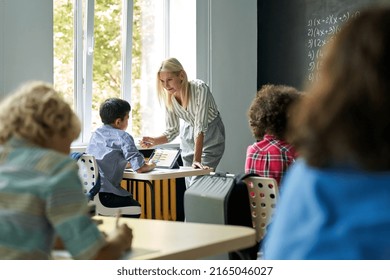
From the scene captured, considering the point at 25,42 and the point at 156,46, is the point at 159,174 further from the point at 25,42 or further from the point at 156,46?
the point at 156,46

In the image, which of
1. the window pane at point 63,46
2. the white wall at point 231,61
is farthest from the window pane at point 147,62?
the window pane at point 63,46

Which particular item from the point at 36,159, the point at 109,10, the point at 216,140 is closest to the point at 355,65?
the point at 36,159

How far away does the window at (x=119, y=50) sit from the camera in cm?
537

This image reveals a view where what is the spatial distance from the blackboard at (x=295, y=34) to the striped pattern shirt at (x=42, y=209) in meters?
4.69

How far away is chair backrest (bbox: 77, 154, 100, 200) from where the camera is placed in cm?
407

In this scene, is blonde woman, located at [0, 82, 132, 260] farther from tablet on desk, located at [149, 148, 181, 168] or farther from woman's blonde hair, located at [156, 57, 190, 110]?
woman's blonde hair, located at [156, 57, 190, 110]

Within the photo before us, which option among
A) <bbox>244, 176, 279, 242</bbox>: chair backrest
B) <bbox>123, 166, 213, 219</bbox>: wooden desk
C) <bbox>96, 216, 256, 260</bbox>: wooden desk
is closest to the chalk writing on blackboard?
<bbox>123, 166, 213, 219</bbox>: wooden desk

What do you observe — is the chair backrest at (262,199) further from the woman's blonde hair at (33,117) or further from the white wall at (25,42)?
the white wall at (25,42)

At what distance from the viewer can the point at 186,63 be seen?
6.30 metres

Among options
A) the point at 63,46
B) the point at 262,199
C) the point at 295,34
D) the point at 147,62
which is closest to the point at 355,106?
the point at 262,199

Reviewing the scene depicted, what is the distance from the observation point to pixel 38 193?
57.3 inches

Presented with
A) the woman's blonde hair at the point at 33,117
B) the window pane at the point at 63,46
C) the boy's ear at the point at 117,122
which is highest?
the window pane at the point at 63,46

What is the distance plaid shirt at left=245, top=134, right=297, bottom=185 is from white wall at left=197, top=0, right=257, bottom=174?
10.6ft

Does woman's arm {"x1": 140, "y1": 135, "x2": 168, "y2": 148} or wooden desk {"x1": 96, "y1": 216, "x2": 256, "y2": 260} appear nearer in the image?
wooden desk {"x1": 96, "y1": 216, "x2": 256, "y2": 260}
